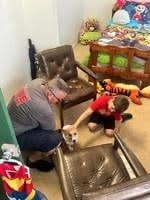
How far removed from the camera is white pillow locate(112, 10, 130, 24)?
4.59m

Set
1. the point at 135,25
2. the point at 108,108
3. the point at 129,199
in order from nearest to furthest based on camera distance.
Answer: the point at 129,199
the point at 108,108
the point at 135,25

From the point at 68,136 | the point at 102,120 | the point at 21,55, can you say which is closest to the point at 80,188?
the point at 68,136

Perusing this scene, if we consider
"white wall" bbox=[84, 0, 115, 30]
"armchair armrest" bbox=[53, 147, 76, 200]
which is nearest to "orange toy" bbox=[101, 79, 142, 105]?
"armchair armrest" bbox=[53, 147, 76, 200]

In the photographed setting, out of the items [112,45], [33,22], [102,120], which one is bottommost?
[102,120]

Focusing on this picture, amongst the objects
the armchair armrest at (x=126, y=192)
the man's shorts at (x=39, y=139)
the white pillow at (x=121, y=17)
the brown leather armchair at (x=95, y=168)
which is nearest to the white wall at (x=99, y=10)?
the white pillow at (x=121, y=17)

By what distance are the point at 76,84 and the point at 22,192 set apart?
5.52ft

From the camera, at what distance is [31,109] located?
8.23 feet

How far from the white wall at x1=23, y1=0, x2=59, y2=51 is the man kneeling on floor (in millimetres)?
1198

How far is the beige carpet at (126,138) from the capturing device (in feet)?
8.93

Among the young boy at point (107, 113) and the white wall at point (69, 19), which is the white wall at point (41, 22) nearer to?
the white wall at point (69, 19)

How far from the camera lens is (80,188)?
2160 millimetres

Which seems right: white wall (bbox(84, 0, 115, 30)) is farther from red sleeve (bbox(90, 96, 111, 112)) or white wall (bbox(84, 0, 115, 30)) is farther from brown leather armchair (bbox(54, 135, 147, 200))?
brown leather armchair (bbox(54, 135, 147, 200))

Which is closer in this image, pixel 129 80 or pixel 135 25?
pixel 129 80

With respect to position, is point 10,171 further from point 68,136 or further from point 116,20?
point 116,20
